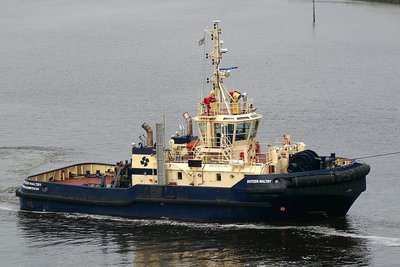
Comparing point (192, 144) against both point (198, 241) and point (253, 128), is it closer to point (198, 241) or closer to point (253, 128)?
point (253, 128)

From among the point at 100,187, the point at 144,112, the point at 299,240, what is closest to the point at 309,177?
the point at 299,240

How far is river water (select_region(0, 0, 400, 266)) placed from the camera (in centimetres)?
3622

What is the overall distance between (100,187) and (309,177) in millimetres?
7803

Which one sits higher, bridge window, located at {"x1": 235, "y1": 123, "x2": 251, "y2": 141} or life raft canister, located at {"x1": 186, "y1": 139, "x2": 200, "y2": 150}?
bridge window, located at {"x1": 235, "y1": 123, "x2": 251, "y2": 141}

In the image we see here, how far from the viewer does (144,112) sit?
63.1m

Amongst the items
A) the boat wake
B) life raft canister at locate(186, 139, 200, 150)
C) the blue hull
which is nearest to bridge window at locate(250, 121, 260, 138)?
life raft canister at locate(186, 139, 200, 150)

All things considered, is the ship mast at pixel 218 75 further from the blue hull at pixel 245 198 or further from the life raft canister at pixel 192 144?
the blue hull at pixel 245 198

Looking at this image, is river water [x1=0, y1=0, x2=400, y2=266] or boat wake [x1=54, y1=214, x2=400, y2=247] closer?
boat wake [x1=54, y1=214, x2=400, y2=247]

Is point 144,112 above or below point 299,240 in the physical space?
A: above

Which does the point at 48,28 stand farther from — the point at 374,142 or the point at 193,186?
the point at 193,186

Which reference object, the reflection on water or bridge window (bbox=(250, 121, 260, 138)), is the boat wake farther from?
bridge window (bbox=(250, 121, 260, 138))

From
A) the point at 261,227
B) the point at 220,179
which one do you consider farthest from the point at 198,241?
the point at 220,179

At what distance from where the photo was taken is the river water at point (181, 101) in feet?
119

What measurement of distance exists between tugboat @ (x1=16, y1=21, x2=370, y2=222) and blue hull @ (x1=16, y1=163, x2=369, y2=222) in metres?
0.03
